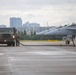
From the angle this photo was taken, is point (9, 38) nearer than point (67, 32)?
Yes

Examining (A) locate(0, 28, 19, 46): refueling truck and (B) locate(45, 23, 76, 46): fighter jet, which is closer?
(A) locate(0, 28, 19, 46): refueling truck

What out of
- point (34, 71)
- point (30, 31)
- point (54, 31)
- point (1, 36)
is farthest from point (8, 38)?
point (30, 31)

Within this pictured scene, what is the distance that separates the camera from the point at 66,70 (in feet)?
43.1

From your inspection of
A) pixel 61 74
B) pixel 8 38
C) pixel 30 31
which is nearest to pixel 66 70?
pixel 61 74

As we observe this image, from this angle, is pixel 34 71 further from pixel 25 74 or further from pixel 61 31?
pixel 61 31

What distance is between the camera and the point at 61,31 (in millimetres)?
44000

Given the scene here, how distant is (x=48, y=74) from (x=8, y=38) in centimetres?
2500

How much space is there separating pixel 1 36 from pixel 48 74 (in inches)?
1000

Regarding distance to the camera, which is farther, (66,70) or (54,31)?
(54,31)

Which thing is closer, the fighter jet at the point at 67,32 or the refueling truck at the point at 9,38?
the refueling truck at the point at 9,38

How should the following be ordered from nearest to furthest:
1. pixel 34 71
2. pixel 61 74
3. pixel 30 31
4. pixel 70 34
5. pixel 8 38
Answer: pixel 61 74 < pixel 34 71 < pixel 8 38 < pixel 70 34 < pixel 30 31

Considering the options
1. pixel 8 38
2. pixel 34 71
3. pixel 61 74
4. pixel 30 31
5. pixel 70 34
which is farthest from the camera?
pixel 30 31

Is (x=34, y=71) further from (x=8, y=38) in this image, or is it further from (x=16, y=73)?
(x=8, y=38)

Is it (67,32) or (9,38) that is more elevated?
(67,32)
